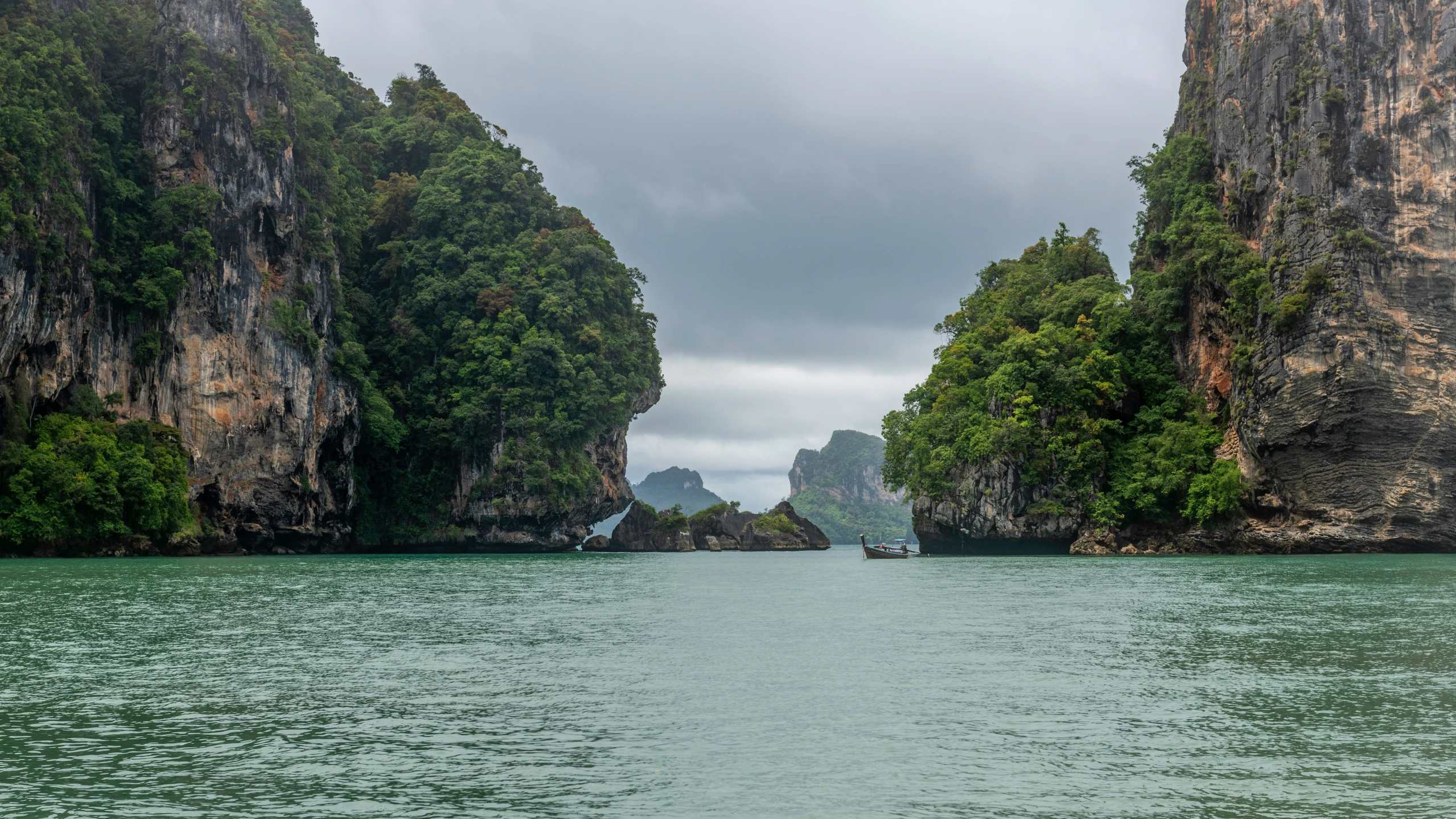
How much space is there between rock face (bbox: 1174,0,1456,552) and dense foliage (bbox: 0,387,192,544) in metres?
51.4

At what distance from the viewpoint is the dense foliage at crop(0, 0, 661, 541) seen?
5222 centimetres

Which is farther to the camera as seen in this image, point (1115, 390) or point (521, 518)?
point (521, 518)

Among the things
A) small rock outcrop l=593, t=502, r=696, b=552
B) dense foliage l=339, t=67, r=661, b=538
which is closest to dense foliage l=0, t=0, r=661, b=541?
dense foliage l=339, t=67, r=661, b=538

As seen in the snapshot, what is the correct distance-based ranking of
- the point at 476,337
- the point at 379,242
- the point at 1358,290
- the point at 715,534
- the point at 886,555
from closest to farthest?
the point at 1358,290 → the point at 886,555 → the point at 476,337 → the point at 379,242 → the point at 715,534

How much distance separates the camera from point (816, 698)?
12.9 meters

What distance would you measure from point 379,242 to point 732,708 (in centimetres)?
7990

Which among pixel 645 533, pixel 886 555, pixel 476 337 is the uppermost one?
pixel 476 337

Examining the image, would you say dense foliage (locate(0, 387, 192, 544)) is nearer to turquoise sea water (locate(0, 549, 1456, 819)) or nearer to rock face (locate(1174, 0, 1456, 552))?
turquoise sea water (locate(0, 549, 1456, 819))

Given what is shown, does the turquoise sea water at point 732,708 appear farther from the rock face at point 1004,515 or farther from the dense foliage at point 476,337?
the dense foliage at point 476,337

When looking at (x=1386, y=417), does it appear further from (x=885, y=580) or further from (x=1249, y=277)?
(x=885, y=580)

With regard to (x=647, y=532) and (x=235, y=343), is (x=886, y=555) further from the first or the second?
(x=235, y=343)

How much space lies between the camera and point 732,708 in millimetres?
12227

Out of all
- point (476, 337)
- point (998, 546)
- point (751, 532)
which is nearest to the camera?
point (998, 546)

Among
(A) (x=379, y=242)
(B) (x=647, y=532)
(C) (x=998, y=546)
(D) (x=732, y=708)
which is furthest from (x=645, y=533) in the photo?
(D) (x=732, y=708)
